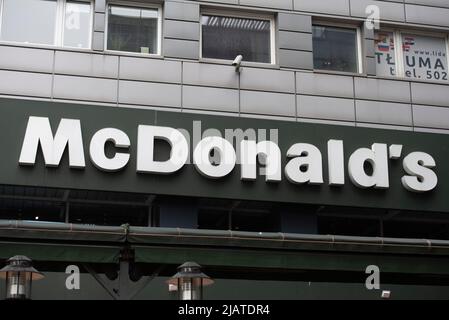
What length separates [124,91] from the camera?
1541 centimetres

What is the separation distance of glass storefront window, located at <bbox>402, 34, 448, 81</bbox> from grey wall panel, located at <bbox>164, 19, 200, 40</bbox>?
4.78m

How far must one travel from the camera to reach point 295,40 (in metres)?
16.7

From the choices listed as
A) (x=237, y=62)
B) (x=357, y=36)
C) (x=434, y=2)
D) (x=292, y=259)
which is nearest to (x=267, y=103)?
(x=237, y=62)

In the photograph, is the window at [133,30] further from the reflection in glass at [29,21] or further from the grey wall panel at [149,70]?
the reflection in glass at [29,21]

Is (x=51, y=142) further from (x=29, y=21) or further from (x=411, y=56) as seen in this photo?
(x=411, y=56)

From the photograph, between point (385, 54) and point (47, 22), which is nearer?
point (47, 22)

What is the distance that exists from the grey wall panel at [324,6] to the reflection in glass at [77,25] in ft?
14.4

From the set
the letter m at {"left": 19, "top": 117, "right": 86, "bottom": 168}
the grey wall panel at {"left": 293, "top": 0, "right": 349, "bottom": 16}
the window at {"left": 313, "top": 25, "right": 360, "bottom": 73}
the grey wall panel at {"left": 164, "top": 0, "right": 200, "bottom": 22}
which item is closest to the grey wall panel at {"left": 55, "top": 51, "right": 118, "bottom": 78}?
the letter m at {"left": 19, "top": 117, "right": 86, "bottom": 168}

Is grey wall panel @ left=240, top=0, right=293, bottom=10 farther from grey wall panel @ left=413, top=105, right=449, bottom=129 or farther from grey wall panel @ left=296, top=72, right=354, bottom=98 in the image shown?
grey wall panel @ left=413, top=105, right=449, bottom=129

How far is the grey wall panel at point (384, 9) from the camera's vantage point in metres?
17.3

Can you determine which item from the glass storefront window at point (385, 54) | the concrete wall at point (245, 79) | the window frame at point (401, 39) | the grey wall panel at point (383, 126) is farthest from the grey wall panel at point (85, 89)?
the window frame at point (401, 39)

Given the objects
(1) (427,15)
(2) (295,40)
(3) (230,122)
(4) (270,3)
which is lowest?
(3) (230,122)

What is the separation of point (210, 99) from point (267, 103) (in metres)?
1.17
